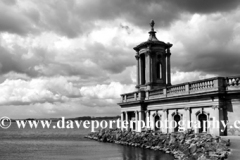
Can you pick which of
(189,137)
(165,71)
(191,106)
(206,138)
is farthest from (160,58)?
(206,138)

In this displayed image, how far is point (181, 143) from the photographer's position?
95.3 ft

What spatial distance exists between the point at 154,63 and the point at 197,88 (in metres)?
13.0

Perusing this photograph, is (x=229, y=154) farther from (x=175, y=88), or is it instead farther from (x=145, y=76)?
(x=145, y=76)

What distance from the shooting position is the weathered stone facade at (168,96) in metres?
26.1

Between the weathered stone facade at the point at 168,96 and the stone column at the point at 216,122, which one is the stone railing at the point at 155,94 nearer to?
the weathered stone facade at the point at 168,96

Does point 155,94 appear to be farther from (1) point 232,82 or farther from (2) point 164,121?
(1) point 232,82

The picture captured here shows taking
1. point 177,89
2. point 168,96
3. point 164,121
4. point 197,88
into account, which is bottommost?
point 164,121

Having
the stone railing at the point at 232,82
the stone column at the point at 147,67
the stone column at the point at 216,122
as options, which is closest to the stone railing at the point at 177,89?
the stone column at the point at 216,122

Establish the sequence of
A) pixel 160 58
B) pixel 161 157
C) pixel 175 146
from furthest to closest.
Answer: pixel 160 58 → pixel 175 146 → pixel 161 157

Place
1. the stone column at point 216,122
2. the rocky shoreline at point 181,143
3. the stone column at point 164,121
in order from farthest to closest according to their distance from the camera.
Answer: the stone column at point 164,121
the stone column at point 216,122
the rocky shoreline at point 181,143

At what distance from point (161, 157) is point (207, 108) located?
591 centimetres

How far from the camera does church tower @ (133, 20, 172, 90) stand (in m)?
41.1

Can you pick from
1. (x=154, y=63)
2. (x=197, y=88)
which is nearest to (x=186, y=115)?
(x=197, y=88)

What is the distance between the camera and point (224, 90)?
2605cm
